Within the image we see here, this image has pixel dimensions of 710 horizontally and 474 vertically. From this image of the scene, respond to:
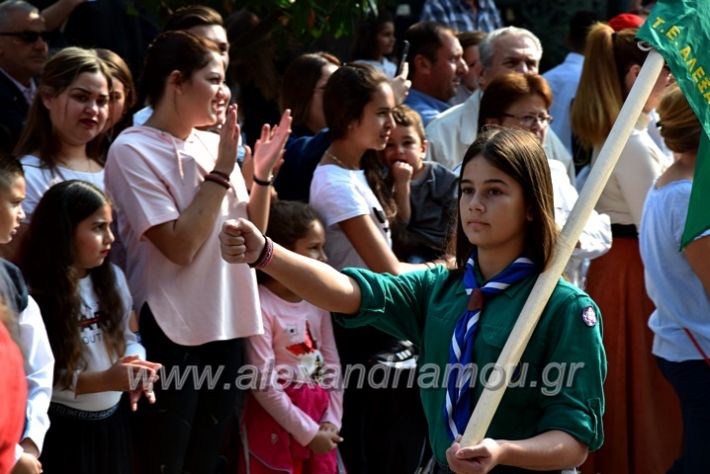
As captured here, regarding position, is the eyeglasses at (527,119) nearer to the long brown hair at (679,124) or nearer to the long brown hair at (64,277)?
the long brown hair at (679,124)

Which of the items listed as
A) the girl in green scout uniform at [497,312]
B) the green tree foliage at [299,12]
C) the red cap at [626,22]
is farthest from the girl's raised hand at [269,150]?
the red cap at [626,22]

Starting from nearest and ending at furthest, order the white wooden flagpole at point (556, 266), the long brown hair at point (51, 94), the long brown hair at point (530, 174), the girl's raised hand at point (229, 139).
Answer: the white wooden flagpole at point (556, 266), the long brown hair at point (530, 174), the girl's raised hand at point (229, 139), the long brown hair at point (51, 94)

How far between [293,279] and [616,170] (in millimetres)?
2989

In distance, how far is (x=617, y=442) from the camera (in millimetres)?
6418

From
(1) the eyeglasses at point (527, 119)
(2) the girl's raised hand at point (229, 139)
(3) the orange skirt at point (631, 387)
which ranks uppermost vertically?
(2) the girl's raised hand at point (229, 139)

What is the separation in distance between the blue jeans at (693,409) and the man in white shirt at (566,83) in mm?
2616

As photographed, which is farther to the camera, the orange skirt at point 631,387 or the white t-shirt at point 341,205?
the orange skirt at point 631,387

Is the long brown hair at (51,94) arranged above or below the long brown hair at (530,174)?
below

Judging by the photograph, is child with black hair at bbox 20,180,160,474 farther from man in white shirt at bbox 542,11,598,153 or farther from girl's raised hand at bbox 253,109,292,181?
man in white shirt at bbox 542,11,598,153

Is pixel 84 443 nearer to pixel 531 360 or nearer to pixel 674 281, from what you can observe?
pixel 531 360

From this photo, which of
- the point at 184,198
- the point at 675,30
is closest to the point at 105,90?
the point at 184,198

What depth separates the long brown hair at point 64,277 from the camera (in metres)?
4.75

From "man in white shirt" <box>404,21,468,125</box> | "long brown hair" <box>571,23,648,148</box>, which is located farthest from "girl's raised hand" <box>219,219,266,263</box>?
"man in white shirt" <box>404,21,468,125</box>

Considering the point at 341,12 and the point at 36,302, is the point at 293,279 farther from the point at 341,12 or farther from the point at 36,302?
the point at 341,12
